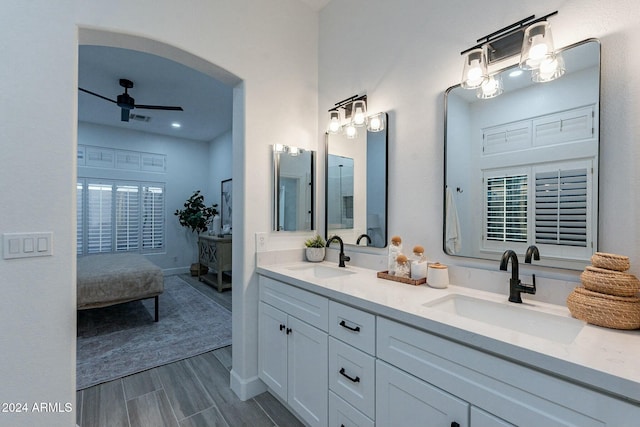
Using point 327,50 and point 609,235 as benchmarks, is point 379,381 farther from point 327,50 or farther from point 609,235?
point 327,50

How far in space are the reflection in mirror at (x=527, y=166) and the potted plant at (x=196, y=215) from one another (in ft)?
16.9

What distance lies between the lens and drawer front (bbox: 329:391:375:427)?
1302mm

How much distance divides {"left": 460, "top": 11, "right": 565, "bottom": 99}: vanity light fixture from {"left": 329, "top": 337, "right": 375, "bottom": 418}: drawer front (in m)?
1.45

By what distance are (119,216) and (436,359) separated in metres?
6.11

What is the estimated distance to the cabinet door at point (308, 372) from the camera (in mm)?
1515

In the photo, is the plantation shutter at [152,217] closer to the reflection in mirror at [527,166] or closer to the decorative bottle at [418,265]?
the decorative bottle at [418,265]

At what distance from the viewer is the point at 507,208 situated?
1.41 meters

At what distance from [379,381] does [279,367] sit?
2.84 ft

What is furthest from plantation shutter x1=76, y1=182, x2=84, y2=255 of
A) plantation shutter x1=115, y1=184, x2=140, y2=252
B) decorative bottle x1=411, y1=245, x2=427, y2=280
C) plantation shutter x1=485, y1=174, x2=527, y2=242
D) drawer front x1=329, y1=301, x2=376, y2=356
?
plantation shutter x1=485, y1=174, x2=527, y2=242

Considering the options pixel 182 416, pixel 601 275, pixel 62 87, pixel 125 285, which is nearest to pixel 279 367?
pixel 182 416

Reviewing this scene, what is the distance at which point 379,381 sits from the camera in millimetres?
1226

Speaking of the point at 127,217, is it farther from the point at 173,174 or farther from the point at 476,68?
the point at 476,68

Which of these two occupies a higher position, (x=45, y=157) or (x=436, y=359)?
(x=45, y=157)

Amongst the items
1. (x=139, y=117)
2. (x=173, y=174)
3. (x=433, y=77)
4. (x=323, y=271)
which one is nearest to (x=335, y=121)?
(x=433, y=77)
